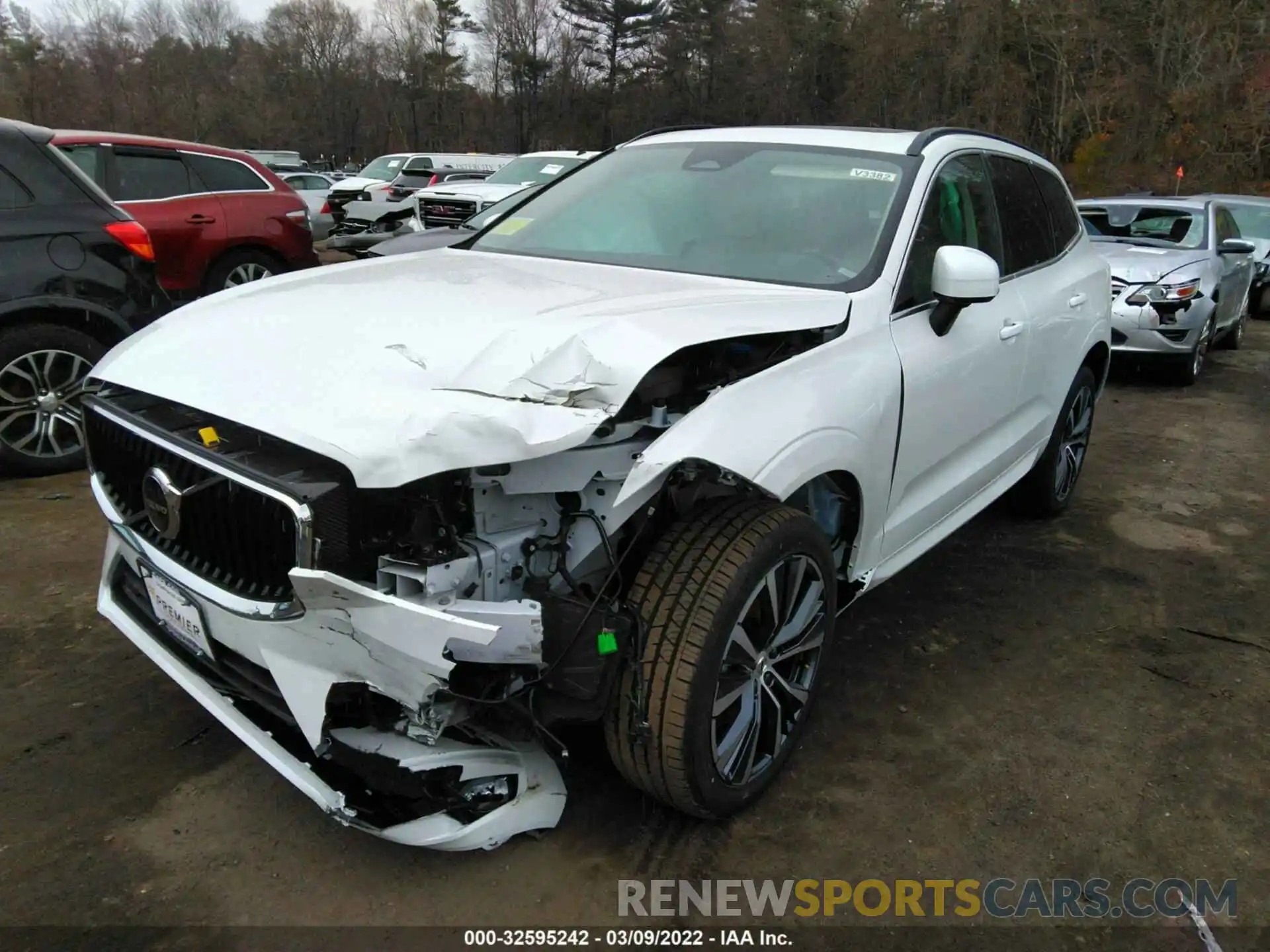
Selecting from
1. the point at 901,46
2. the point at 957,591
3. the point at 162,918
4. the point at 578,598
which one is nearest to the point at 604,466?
the point at 578,598

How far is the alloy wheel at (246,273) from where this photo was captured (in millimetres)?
7586

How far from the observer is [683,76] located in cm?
5816

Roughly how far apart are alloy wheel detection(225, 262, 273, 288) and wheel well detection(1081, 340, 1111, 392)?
602 centimetres

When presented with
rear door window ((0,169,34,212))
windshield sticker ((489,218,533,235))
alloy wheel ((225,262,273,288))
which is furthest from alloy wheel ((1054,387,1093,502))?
alloy wheel ((225,262,273,288))

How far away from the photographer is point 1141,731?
3.10 m

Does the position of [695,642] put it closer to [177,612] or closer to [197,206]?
[177,612]

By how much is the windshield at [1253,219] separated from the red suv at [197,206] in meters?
12.3

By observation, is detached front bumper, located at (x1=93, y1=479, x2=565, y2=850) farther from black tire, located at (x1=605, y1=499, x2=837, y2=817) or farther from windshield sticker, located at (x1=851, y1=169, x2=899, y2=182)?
windshield sticker, located at (x1=851, y1=169, x2=899, y2=182)

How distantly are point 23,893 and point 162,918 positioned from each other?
0.36 m

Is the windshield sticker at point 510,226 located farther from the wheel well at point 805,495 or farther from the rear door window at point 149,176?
the rear door window at point 149,176

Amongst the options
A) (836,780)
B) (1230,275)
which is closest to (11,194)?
(836,780)

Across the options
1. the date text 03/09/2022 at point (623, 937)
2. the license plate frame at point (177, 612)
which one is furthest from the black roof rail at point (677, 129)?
the date text 03/09/2022 at point (623, 937)

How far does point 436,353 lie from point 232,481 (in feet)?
1.80

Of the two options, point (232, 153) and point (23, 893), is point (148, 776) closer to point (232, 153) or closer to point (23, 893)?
point (23, 893)
